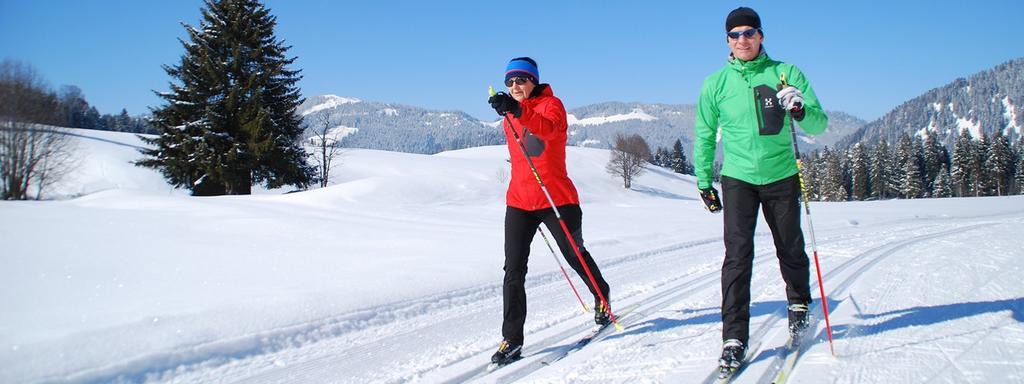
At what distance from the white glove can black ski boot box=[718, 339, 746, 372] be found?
138 cm

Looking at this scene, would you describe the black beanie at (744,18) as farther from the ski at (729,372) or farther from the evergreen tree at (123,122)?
the evergreen tree at (123,122)

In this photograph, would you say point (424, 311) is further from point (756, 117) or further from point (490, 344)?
point (756, 117)

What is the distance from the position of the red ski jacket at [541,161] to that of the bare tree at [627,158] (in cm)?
5153

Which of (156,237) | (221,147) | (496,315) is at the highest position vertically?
(221,147)

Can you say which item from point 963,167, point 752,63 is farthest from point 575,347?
point 963,167

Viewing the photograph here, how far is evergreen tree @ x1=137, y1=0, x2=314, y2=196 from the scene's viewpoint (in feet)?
77.1

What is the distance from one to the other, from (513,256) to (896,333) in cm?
256

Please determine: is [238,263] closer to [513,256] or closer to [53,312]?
[53,312]

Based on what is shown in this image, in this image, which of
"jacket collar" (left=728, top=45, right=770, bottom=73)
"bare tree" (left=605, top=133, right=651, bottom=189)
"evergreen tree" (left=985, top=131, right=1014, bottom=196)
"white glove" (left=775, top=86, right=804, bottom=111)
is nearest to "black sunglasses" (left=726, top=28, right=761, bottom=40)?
"jacket collar" (left=728, top=45, right=770, bottom=73)

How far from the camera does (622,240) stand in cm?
1068

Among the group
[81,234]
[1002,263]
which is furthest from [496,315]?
[81,234]

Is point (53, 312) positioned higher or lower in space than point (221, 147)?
lower

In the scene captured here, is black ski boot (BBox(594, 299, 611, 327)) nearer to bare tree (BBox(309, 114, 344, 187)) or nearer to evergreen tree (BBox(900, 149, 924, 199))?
bare tree (BBox(309, 114, 344, 187))

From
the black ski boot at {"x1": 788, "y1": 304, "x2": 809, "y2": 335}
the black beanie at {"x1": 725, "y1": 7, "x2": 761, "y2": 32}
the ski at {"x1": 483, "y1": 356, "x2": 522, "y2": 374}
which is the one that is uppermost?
the black beanie at {"x1": 725, "y1": 7, "x2": 761, "y2": 32}
